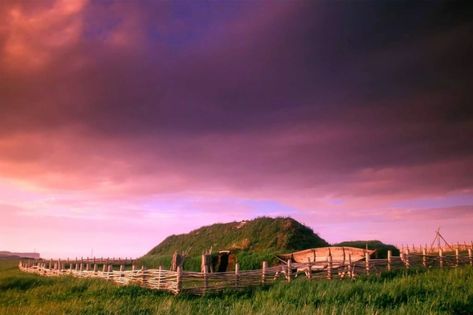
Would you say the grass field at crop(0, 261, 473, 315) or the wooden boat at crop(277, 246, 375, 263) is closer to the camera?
the grass field at crop(0, 261, 473, 315)

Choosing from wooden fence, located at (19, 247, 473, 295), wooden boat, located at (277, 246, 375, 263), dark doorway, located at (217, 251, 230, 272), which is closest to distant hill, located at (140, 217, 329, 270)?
dark doorway, located at (217, 251, 230, 272)

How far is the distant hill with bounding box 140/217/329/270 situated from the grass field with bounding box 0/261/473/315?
11.9m

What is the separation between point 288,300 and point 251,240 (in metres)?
22.8

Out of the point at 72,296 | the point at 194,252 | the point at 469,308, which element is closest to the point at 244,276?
the point at 72,296

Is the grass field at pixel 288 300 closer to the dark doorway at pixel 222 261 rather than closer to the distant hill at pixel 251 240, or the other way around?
the dark doorway at pixel 222 261

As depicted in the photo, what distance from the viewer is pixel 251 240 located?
35406mm

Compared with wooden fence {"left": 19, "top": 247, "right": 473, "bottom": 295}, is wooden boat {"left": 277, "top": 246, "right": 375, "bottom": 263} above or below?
above

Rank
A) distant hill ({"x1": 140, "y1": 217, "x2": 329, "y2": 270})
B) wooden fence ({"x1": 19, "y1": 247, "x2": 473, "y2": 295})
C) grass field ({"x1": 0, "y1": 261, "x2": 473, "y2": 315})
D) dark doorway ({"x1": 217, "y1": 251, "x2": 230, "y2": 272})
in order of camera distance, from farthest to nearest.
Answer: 1. distant hill ({"x1": 140, "y1": 217, "x2": 329, "y2": 270})
2. dark doorway ({"x1": 217, "y1": 251, "x2": 230, "y2": 272})
3. wooden fence ({"x1": 19, "y1": 247, "x2": 473, "y2": 295})
4. grass field ({"x1": 0, "y1": 261, "x2": 473, "y2": 315})

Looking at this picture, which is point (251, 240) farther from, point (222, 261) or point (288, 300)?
point (288, 300)

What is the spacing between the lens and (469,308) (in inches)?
452

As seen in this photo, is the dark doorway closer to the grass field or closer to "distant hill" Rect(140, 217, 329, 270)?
"distant hill" Rect(140, 217, 329, 270)

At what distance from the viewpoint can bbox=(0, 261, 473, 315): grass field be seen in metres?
9.74

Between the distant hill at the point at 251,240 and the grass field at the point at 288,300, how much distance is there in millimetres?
11877

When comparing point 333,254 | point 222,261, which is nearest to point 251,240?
point 222,261
